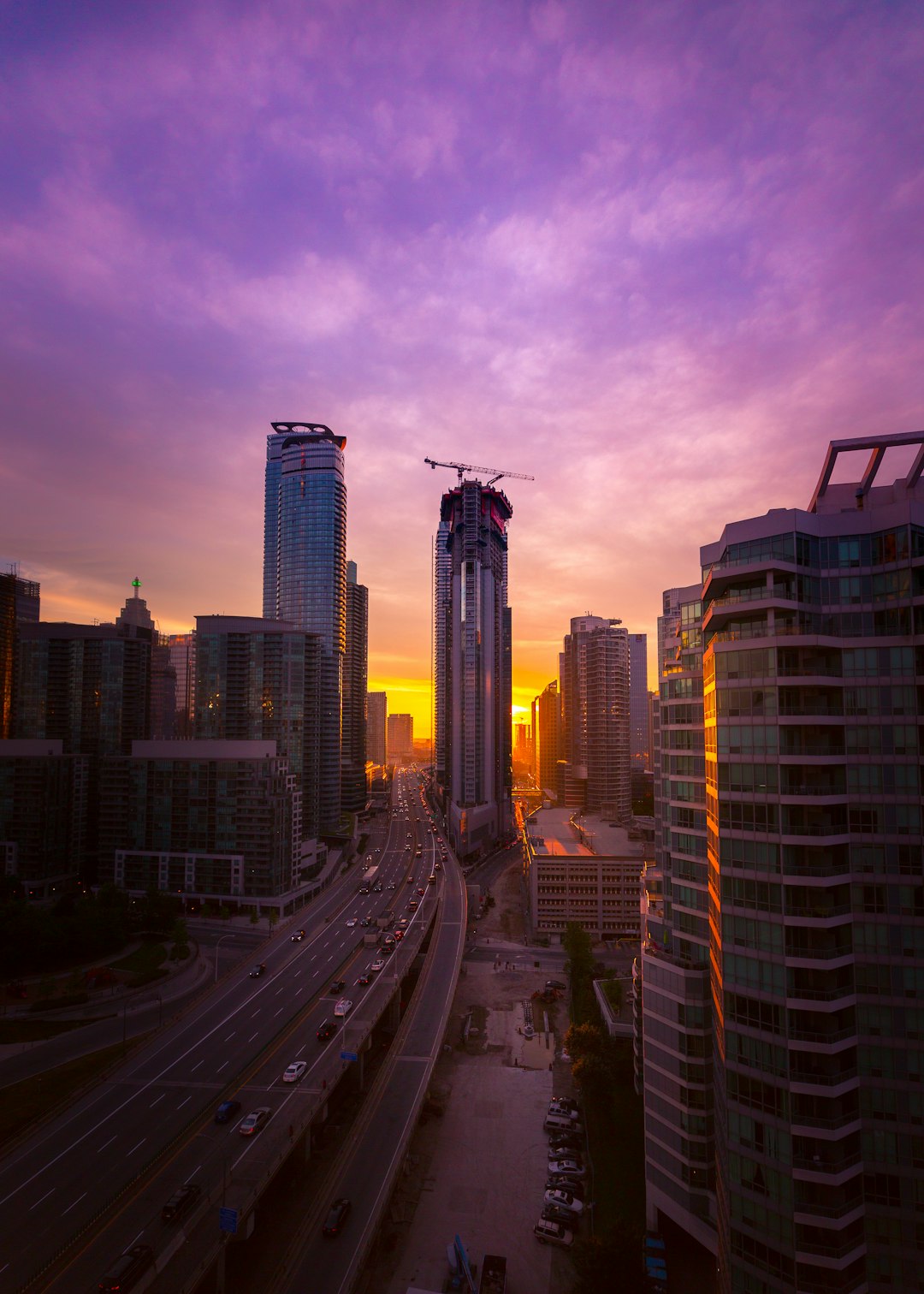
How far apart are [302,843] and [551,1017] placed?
69.5m

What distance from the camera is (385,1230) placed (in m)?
47.6

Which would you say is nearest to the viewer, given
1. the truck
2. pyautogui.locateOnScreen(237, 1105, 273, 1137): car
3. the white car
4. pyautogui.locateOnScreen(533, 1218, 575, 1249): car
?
the truck

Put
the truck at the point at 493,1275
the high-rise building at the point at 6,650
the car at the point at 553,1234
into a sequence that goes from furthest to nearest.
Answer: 1. the high-rise building at the point at 6,650
2. the car at the point at 553,1234
3. the truck at the point at 493,1275

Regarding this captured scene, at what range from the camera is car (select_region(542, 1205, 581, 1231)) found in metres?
48.2

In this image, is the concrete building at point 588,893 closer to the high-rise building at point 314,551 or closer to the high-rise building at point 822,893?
the high-rise building at point 822,893

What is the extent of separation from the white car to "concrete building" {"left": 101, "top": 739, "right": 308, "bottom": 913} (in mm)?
79427

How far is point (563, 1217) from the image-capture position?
48.6m

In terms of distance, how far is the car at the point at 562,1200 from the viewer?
49750mm

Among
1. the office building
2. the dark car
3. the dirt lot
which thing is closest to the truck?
the dirt lot

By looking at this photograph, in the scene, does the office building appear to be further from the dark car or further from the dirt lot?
the dark car

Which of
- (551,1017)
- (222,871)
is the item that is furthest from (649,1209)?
(222,871)

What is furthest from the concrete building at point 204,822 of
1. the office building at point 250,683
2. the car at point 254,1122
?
the car at point 254,1122

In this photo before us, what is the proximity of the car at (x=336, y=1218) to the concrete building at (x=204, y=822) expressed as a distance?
7915cm

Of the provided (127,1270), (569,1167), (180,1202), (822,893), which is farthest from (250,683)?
(822,893)
